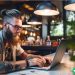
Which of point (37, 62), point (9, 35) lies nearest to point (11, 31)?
point (9, 35)

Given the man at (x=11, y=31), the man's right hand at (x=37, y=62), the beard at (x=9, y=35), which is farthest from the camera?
the beard at (x=9, y=35)

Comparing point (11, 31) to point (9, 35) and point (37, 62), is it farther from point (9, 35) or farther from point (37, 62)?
point (37, 62)

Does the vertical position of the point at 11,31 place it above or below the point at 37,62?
above

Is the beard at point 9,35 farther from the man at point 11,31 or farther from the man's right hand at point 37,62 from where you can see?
the man's right hand at point 37,62

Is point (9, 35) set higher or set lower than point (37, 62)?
higher

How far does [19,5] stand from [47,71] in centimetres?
331

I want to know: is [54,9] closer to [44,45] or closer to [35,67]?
[44,45]

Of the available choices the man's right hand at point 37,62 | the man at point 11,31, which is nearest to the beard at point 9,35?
the man at point 11,31

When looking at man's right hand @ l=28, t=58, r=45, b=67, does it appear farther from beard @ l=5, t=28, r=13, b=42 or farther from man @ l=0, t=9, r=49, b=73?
beard @ l=5, t=28, r=13, b=42

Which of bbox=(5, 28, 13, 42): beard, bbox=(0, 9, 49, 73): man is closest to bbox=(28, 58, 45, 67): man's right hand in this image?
bbox=(0, 9, 49, 73): man

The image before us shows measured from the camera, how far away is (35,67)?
2014 millimetres

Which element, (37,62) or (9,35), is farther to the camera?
(9,35)

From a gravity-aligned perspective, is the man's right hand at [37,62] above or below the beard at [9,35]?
below

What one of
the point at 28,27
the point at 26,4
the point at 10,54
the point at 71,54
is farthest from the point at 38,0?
the point at 71,54
